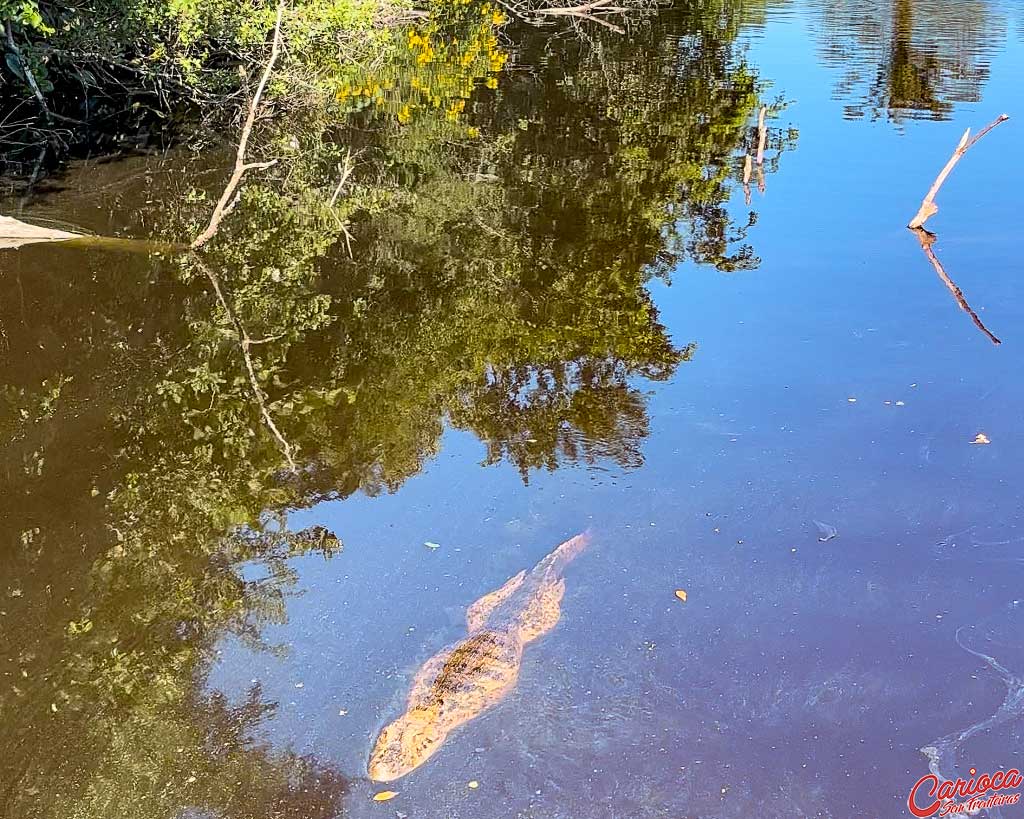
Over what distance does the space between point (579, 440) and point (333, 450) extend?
1676 mm

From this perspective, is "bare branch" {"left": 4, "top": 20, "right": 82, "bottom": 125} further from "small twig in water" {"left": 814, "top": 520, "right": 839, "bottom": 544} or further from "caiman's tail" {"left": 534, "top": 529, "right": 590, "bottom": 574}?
"small twig in water" {"left": 814, "top": 520, "right": 839, "bottom": 544}

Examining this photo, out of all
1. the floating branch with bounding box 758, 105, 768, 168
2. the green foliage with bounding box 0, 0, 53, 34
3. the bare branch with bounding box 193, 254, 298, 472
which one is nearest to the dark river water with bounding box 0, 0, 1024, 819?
the bare branch with bounding box 193, 254, 298, 472

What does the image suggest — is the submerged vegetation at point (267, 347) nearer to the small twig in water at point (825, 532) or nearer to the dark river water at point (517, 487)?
the dark river water at point (517, 487)

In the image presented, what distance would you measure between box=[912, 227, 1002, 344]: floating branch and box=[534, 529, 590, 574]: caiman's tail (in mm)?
4694

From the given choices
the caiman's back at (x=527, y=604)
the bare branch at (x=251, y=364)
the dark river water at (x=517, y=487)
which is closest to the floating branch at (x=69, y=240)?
the dark river water at (x=517, y=487)

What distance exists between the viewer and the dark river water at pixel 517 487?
4.27 m

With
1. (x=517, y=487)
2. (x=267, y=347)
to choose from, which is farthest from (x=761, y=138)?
(x=517, y=487)

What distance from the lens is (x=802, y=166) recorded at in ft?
44.1

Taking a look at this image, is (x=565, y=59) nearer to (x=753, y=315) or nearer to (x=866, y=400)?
(x=753, y=315)

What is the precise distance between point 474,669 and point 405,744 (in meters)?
0.50

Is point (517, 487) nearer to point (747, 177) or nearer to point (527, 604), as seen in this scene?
point (527, 604)

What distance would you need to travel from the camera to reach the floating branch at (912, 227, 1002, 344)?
8.67 m

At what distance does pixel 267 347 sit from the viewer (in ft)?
26.6

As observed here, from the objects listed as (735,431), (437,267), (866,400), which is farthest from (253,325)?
(866,400)
